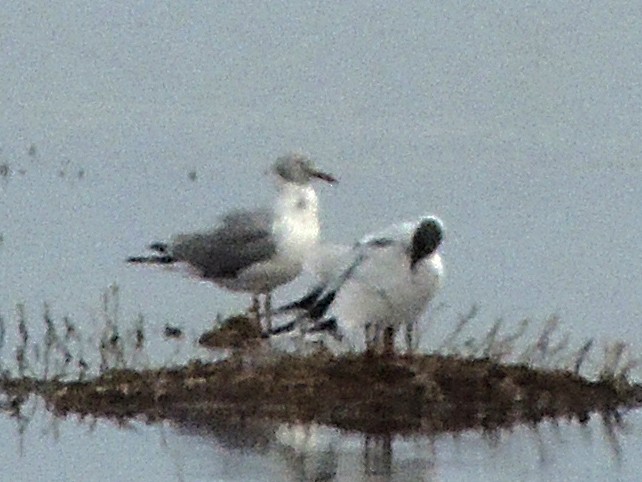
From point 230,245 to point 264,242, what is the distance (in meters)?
0.29

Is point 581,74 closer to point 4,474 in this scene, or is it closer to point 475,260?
point 475,260

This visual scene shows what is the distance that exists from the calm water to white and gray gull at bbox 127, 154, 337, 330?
31 centimetres

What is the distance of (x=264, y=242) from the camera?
1436 cm

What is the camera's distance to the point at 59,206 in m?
19.0

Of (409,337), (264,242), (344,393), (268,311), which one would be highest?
→ (264,242)

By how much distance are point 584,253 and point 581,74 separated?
13716mm

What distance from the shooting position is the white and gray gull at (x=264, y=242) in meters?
14.3

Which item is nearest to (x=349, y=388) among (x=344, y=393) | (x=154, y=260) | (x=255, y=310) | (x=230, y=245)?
(x=344, y=393)

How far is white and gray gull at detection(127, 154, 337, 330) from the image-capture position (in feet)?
46.8

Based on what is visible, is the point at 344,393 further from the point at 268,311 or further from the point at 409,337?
the point at 268,311

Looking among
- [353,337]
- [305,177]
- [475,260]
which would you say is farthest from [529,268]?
[353,337]

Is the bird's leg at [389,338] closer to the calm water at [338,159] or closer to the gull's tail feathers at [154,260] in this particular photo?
the calm water at [338,159]

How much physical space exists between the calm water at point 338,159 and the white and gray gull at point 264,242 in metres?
0.31

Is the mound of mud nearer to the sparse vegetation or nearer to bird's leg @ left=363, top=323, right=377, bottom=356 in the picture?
the sparse vegetation
